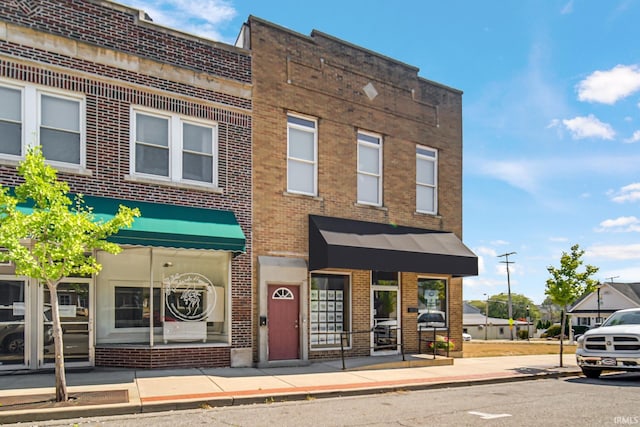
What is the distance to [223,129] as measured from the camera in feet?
45.3

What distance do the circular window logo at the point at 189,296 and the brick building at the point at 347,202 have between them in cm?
122

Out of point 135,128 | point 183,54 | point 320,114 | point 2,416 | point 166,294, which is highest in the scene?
point 183,54

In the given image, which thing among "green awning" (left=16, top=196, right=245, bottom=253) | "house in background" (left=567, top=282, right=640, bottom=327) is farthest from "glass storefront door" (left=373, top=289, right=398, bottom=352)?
"house in background" (left=567, top=282, right=640, bottom=327)

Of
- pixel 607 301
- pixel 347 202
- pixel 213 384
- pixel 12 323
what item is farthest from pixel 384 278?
pixel 607 301

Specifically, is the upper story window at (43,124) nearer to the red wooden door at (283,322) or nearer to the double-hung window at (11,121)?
the double-hung window at (11,121)

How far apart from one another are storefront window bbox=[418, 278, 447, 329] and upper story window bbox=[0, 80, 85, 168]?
1069 centimetres

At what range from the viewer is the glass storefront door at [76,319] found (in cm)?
1175

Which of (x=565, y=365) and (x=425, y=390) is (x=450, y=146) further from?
(x=425, y=390)

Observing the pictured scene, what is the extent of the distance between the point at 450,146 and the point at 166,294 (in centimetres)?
1078

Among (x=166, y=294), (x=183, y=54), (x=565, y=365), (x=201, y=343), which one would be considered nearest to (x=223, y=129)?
(x=183, y=54)

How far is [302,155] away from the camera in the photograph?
49.9 ft

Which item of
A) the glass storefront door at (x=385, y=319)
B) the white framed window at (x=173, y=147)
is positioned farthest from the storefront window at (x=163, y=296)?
the glass storefront door at (x=385, y=319)

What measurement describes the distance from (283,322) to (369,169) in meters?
5.43

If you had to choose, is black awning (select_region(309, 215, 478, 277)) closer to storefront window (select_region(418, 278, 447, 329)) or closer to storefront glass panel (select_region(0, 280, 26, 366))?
storefront window (select_region(418, 278, 447, 329))
